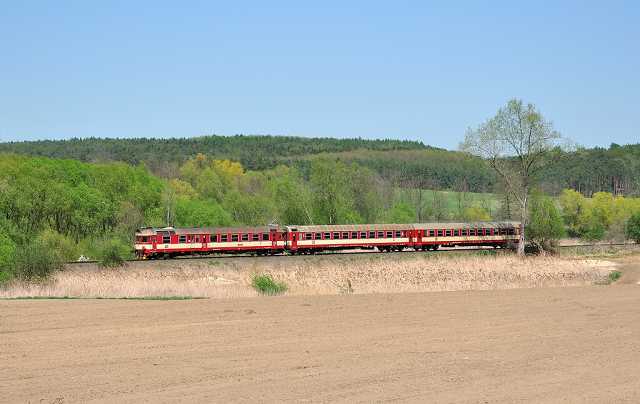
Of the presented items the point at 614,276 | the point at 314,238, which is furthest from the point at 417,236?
the point at 614,276

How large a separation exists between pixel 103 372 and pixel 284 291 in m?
16.1

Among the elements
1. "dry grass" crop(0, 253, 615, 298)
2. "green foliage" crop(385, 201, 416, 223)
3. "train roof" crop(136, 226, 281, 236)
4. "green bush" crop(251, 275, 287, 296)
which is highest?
"green foliage" crop(385, 201, 416, 223)

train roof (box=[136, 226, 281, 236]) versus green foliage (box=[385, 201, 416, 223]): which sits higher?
green foliage (box=[385, 201, 416, 223])

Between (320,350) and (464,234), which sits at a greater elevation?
(464,234)

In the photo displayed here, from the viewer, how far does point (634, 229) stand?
258ft

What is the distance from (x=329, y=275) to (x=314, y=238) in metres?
15.5

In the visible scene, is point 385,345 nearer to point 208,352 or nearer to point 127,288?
point 208,352

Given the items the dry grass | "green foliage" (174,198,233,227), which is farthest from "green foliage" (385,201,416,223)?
the dry grass

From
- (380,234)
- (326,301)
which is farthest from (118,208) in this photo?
(326,301)

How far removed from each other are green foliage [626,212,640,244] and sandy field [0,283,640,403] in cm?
5417

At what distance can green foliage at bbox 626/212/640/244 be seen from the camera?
7806 centimetres

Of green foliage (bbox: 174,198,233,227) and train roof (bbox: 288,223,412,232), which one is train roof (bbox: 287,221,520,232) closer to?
train roof (bbox: 288,223,412,232)

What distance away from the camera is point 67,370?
631 inches

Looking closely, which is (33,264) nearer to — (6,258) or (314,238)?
(6,258)
